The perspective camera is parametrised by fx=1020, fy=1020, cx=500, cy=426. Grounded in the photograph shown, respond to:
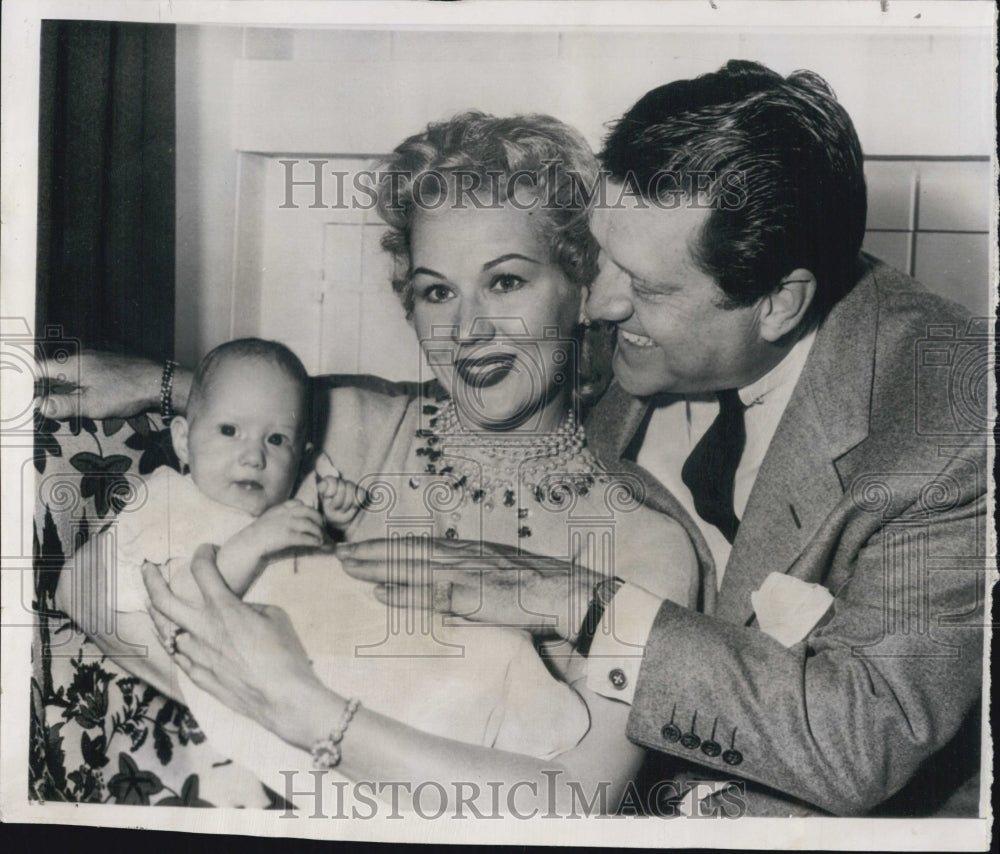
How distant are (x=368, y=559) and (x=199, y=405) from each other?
385mm

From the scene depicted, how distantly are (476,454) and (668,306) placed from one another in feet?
1.31

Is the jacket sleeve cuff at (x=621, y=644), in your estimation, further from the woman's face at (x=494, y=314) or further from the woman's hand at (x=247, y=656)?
the woman's hand at (x=247, y=656)

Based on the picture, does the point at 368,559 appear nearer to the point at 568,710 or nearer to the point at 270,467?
the point at 270,467

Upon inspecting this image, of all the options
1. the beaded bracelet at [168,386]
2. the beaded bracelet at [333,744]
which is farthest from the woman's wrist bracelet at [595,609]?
the beaded bracelet at [168,386]

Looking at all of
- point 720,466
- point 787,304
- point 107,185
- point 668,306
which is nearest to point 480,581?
point 720,466

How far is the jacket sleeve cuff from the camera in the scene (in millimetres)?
1663

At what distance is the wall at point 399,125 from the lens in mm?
1699

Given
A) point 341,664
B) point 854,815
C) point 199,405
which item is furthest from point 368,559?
point 854,815

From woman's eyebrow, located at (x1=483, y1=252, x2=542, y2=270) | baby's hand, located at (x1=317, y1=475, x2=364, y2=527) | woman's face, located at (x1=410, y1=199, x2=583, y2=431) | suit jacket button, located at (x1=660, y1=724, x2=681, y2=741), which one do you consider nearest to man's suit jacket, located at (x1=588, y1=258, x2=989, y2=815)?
suit jacket button, located at (x1=660, y1=724, x2=681, y2=741)

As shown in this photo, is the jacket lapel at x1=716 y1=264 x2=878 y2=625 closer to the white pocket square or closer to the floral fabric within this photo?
the white pocket square

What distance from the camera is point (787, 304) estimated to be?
1.66 m

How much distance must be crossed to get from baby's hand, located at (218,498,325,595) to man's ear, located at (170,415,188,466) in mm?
165

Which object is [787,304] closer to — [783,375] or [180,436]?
[783,375]

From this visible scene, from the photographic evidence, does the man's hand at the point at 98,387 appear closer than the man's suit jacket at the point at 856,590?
No
